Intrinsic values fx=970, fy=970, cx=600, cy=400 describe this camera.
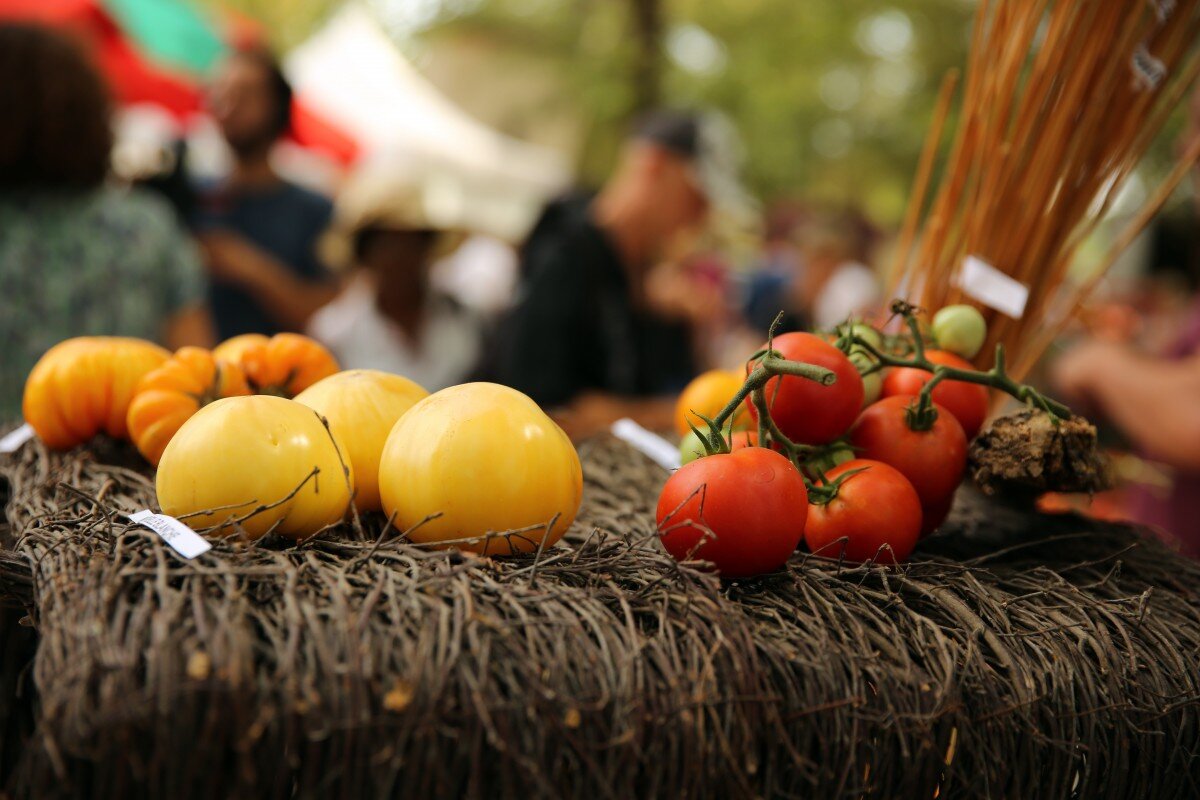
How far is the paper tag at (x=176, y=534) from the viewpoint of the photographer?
912mm

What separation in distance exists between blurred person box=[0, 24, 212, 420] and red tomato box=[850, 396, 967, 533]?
5.75ft

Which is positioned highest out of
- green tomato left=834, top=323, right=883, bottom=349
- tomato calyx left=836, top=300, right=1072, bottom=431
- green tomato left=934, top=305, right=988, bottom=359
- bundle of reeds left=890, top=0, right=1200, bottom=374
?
bundle of reeds left=890, top=0, right=1200, bottom=374

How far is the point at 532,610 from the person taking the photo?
0.90m

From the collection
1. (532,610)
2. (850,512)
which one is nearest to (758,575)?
(850,512)

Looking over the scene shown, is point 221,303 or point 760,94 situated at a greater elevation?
point 760,94

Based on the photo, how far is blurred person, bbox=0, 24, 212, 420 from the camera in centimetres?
210

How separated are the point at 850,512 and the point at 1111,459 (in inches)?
15.7

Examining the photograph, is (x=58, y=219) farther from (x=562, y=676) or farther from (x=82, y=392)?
(x=562, y=676)

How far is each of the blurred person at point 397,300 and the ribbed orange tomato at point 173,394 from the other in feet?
5.85

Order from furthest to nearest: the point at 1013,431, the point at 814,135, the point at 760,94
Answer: the point at 814,135 < the point at 760,94 < the point at 1013,431

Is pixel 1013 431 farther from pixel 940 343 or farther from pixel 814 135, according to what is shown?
pixel 814 135

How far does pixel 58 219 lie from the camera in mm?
2146

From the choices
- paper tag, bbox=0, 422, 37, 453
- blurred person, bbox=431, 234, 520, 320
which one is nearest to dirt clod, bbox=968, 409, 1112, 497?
paper tag, bbox=0, 422, 37, 453

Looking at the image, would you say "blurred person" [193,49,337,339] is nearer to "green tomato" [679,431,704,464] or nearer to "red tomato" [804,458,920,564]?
"green tomato" [679,431,704,464]
